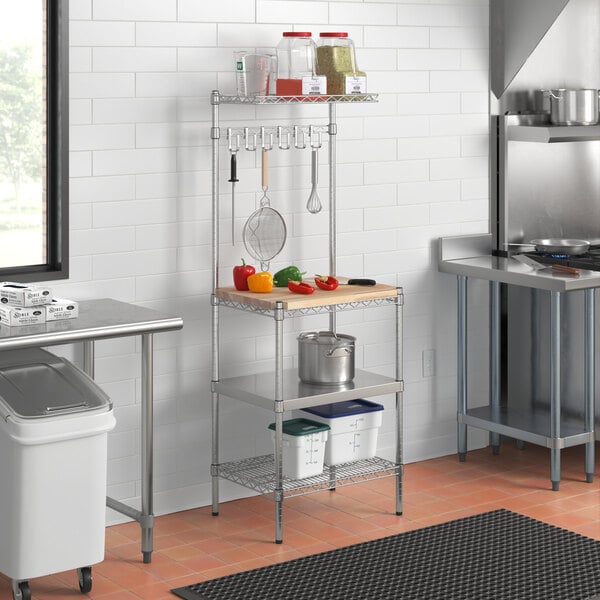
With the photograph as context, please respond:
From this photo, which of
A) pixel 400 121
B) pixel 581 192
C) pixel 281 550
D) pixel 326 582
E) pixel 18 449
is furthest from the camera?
pixel 581 192

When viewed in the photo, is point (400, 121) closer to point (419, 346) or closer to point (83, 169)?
point (419, 346)

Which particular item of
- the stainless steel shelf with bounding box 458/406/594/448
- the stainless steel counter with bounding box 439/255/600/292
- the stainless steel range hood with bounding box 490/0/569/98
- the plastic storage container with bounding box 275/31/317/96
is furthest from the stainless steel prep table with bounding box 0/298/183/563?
the stainless steel range hood with bounding box 490/0/569/98

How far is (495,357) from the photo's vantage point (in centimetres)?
519

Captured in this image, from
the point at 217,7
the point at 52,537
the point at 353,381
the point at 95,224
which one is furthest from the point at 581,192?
the point at 52,537

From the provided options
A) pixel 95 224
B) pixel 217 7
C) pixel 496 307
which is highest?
pixel 217 7

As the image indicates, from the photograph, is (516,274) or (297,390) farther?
(516,274)

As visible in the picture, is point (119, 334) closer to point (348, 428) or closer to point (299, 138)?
point (348, 428)

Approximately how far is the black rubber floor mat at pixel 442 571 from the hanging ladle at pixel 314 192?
4.24ft

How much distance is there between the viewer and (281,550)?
162 inches

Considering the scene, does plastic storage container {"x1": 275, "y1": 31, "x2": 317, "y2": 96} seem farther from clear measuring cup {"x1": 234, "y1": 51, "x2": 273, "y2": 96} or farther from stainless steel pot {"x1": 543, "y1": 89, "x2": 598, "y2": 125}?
stainless steel pot {"x1": 543, "y1": 89, "x2": 598, "y2": 125}

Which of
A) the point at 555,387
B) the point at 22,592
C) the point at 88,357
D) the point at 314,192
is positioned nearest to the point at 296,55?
the point at 314,192

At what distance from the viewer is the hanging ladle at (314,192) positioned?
14.8 feet

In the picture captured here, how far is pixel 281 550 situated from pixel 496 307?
1592mm

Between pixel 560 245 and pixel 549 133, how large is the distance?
1.60ft
